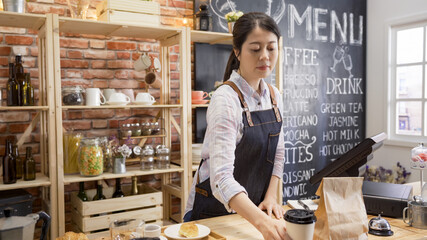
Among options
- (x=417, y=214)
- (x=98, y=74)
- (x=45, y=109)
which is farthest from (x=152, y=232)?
(x=98, y=74)

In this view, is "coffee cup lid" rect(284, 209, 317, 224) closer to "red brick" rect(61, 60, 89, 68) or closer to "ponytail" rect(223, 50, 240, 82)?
"ponytail" rect(223, 50, 240, 82)

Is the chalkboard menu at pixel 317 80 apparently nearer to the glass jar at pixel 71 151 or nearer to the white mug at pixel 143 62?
the white mug at pixel 143 62

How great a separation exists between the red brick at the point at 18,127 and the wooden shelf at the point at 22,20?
0.71 metres

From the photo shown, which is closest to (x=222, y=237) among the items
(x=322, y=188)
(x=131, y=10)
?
(x=322, y=188)

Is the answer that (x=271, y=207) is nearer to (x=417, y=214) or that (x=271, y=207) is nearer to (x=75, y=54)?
(x=417, y=214)

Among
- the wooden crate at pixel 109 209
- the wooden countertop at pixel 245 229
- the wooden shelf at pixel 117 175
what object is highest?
the wooden shelf at pixel 117 175

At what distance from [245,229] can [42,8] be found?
237 centimetres

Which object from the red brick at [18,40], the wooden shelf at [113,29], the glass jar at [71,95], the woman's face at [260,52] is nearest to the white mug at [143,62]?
the wooden shelf at [113,29]

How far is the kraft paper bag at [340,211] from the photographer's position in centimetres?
136

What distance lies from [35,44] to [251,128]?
1.99 meters

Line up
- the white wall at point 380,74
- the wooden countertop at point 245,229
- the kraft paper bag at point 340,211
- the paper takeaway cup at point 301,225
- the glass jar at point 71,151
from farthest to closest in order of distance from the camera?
1. the white wall at point 380,74
2. the glass jar at point 71,151
3. the wooden countertop at point 245,229
4. the kraft paper bag at point 340,211
5. the paper takeaway cup at point 301,225

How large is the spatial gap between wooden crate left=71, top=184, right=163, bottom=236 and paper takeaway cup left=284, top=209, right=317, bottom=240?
1.58 metres

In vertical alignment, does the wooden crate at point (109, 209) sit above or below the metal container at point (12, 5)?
below

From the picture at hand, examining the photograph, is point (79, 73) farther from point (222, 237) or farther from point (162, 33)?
point (222, 237)
